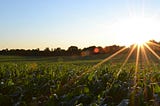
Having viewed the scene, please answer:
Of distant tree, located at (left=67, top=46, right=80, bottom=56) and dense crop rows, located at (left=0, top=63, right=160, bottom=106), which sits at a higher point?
distant tree, located at (left=67, top=46, right=80, bottom=56)

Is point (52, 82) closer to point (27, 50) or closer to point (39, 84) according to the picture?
point (39, 84)

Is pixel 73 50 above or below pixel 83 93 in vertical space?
above

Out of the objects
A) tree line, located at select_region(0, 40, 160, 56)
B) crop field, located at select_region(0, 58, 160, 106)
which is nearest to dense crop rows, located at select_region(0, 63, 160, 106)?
crop field, located at select_region(0, 58, 160, 106)

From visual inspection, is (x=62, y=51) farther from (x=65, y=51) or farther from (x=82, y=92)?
(x=82, y=92)

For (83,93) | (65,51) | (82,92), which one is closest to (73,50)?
(65,51)

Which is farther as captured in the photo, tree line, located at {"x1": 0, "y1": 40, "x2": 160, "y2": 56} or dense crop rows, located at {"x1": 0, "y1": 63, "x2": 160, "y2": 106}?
tree line, located at {"x1": 0, "y1": 40, "x2": 160, "y2": 56}

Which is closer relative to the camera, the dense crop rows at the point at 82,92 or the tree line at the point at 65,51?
the dense crop rows at the point at 82,92

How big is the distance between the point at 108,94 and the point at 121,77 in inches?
118

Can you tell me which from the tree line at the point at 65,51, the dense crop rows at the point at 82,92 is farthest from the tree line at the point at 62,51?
the dense crop rows at the point at 82,92

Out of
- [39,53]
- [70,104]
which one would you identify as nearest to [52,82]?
[70,104]

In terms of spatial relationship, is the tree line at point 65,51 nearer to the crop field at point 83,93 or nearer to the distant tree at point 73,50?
the distant tree at point 73,50

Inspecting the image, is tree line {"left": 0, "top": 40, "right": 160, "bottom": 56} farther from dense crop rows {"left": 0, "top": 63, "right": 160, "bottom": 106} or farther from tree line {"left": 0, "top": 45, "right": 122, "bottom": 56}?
dense crop rows {"left": 0, "top": 63, "right": 160, "bottom": 106}

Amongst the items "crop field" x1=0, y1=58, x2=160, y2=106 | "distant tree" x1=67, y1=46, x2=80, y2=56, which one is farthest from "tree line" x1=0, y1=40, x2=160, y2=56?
"crop field" x1=0, y1=58, x2=160, y2=106

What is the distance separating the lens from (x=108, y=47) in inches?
3482
